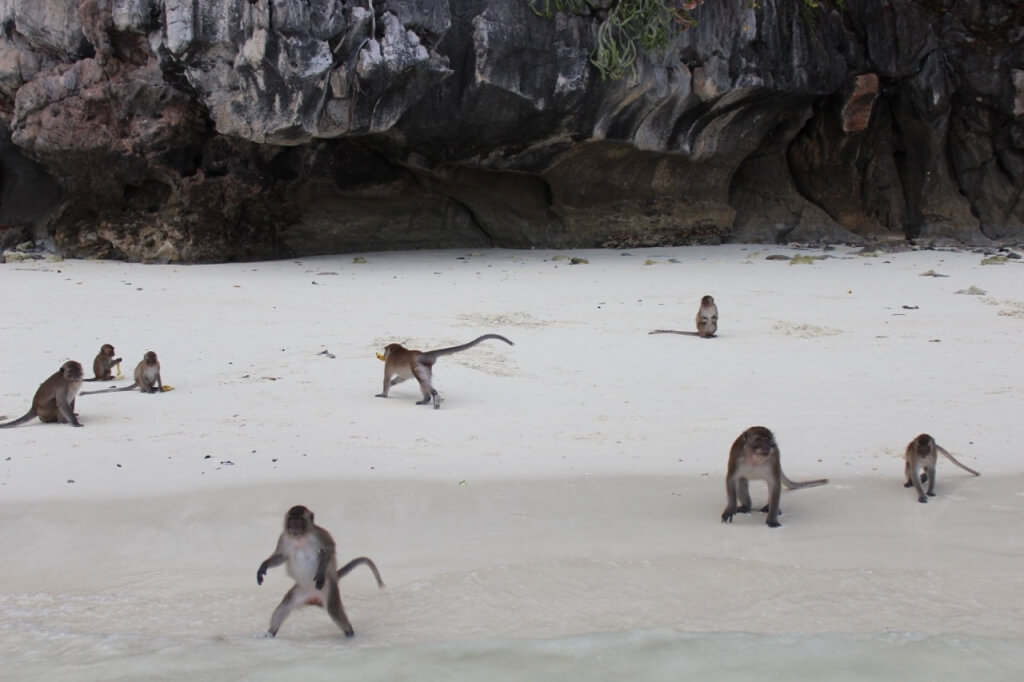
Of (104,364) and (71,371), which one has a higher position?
(71,371)

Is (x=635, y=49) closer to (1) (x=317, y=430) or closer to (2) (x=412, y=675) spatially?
(1) (x=317, y=430)

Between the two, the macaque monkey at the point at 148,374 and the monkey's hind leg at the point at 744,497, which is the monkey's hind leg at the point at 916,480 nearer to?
the monkey's hind leg at the point at 744,497

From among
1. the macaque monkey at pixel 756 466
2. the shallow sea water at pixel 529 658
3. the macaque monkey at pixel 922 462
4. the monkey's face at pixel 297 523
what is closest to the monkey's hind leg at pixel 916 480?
the macaque monkey at pixel 922 462

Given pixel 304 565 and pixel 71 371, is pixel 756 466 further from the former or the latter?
pixel 71 371

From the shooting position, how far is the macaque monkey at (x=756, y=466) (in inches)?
205

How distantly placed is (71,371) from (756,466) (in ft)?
14.6

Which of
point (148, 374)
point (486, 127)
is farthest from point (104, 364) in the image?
point (486, 127)

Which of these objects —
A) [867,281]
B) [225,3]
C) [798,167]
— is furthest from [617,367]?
[798,167]

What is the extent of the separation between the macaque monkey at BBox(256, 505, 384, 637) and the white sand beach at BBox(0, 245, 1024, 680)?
157 millimetres

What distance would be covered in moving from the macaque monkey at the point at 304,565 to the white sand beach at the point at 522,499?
0.51 feet

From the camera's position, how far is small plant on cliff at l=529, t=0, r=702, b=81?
46.2 ft

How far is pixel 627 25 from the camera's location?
14641 millimetres

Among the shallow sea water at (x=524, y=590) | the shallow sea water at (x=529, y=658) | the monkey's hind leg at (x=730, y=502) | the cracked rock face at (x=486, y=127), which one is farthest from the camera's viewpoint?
the cracked rock face at (x=486, y=127)

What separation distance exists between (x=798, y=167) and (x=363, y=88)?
30.4 feet
